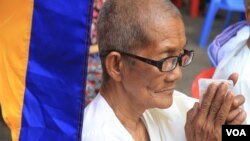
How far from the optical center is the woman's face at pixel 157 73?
1.22m

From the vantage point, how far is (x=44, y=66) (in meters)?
1.09

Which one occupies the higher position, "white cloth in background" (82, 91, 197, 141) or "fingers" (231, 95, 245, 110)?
"fingers" (231, 95, 245, 110)

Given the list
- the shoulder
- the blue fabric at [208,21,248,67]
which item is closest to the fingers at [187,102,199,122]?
the shoulder

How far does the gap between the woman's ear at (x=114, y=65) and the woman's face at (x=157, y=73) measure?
0.07 feet

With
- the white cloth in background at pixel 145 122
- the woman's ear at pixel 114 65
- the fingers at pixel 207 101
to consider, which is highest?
the woman's ear at pixel 114 65

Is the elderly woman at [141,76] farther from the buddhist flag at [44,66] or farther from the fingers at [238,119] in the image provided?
the buddhist flag at [44,66]

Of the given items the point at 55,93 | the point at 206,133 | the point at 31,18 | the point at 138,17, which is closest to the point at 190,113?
the point at 206,133

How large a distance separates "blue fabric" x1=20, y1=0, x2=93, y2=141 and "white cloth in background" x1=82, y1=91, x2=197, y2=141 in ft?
0.50

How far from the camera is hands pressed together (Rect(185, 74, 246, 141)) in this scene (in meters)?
1.30

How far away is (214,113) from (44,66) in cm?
56

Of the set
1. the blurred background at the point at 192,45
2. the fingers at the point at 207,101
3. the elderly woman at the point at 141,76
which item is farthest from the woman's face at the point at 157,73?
the blurred background at the point at 192,45

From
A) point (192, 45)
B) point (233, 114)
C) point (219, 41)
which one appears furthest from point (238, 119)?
point (192, 45)

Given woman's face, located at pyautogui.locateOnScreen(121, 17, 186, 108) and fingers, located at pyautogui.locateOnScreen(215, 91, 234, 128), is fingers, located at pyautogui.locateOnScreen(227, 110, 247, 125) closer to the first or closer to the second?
fingers, located at pyautogui.locateOnScreen(215, 91, 234, 128)

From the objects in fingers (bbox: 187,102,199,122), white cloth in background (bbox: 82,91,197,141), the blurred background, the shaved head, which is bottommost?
the blurred background
